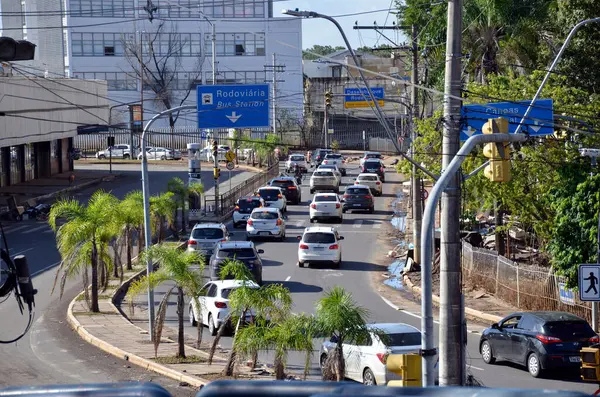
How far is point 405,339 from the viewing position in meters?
18.4

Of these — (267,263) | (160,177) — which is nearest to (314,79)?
(160,177)

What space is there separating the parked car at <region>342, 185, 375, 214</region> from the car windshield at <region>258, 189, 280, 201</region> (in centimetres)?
415

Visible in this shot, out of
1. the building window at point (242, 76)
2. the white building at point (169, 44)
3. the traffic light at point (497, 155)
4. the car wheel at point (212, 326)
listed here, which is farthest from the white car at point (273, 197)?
the building window at point (242, 76)

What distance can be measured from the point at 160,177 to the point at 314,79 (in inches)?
1951

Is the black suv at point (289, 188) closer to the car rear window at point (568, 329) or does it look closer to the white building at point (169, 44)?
the car rear window at point (568, 329)

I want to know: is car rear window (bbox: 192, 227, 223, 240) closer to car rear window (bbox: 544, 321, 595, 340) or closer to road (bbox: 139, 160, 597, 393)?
road (bbox: 139, 160, 597, 393)

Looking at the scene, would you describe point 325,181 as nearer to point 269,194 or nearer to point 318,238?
point 269,194

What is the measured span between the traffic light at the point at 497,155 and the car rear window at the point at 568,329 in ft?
19.3

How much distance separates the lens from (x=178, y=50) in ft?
315

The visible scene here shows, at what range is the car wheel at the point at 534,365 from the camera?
19.6 metres

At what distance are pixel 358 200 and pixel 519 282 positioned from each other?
24784mm

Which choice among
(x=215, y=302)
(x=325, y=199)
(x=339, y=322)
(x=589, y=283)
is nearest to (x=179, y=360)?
(x=215, y=302)

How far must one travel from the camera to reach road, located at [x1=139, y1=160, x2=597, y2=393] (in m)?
19.8

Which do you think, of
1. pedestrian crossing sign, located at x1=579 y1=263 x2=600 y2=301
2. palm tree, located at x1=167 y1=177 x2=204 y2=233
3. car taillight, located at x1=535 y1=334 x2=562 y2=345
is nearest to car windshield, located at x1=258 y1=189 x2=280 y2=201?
palm tree, located at x1=167 y1=177 x2=204 y2=233
